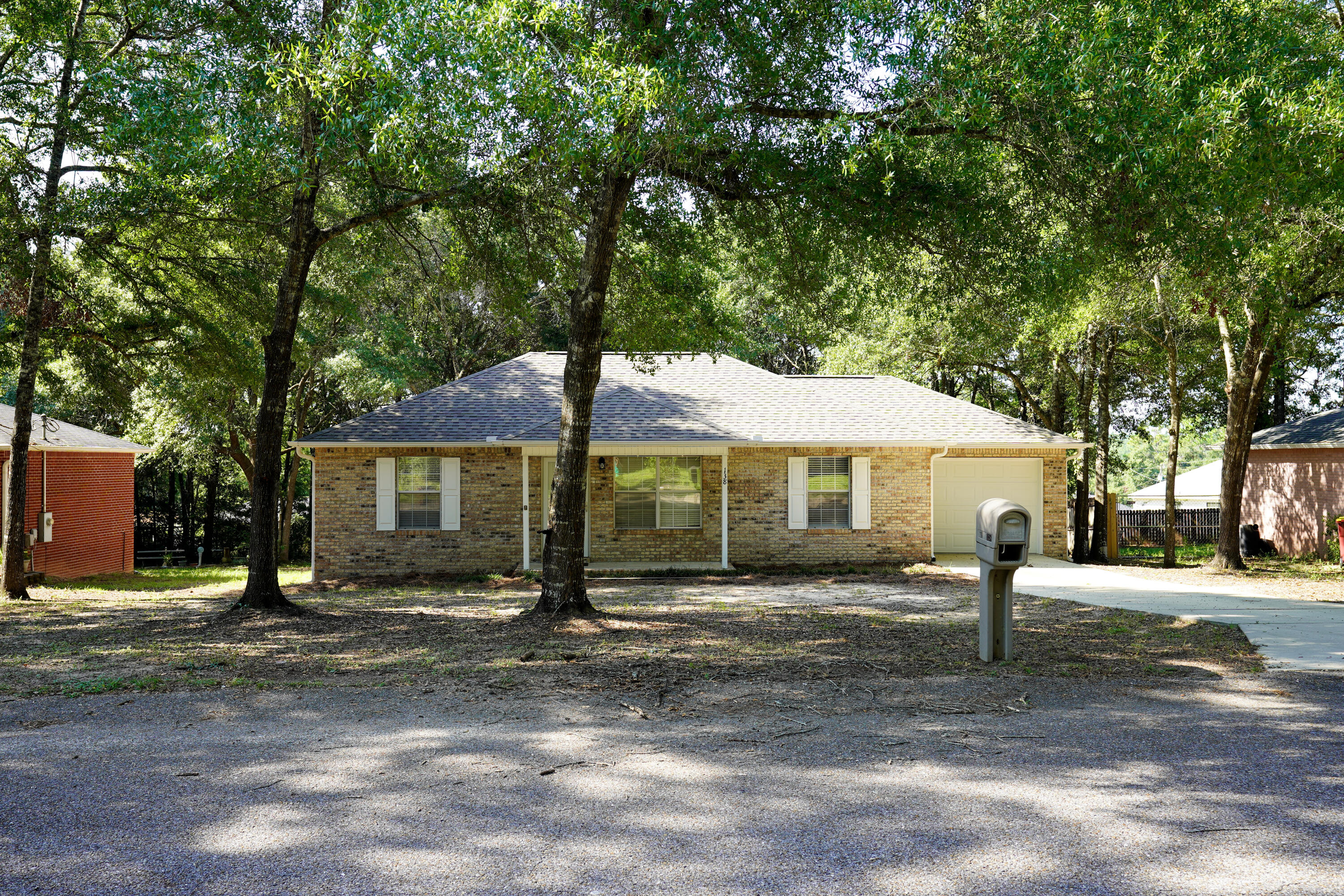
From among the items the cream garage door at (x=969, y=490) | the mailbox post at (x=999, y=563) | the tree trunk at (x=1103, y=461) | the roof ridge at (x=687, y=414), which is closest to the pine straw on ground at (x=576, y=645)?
the mailbox post at (x=999, y=563)

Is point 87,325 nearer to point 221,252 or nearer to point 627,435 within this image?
point 221,252

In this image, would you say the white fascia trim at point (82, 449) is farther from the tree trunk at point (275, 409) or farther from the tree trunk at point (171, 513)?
the tree trunk at point (275, 409)

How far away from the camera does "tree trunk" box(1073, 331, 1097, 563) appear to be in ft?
68.7

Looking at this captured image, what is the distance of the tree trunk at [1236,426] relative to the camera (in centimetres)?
1611

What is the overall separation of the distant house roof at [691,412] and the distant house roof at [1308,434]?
27.5 ft

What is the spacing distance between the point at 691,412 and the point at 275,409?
27.6 ft

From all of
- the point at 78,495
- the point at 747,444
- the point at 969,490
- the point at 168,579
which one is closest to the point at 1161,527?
the point at 969,490

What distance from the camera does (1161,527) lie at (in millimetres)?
26625

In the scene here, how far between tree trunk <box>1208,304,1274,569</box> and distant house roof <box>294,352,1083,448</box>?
8.53 feet

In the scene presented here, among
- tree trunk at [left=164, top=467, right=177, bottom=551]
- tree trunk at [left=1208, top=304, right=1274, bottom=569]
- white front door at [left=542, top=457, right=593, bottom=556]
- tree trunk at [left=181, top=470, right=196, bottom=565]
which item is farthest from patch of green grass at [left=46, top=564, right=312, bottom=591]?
tree trunk at [left=1208, top=304, right=1274, bottom=569]

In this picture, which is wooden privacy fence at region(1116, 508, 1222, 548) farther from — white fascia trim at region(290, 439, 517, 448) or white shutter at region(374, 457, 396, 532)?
white shutter at region(374, 457, 396, 532)

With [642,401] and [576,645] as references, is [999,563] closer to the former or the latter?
[576,645]

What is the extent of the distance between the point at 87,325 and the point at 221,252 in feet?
7.62

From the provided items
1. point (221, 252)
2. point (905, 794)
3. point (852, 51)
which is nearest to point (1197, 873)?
point (905, 794)
